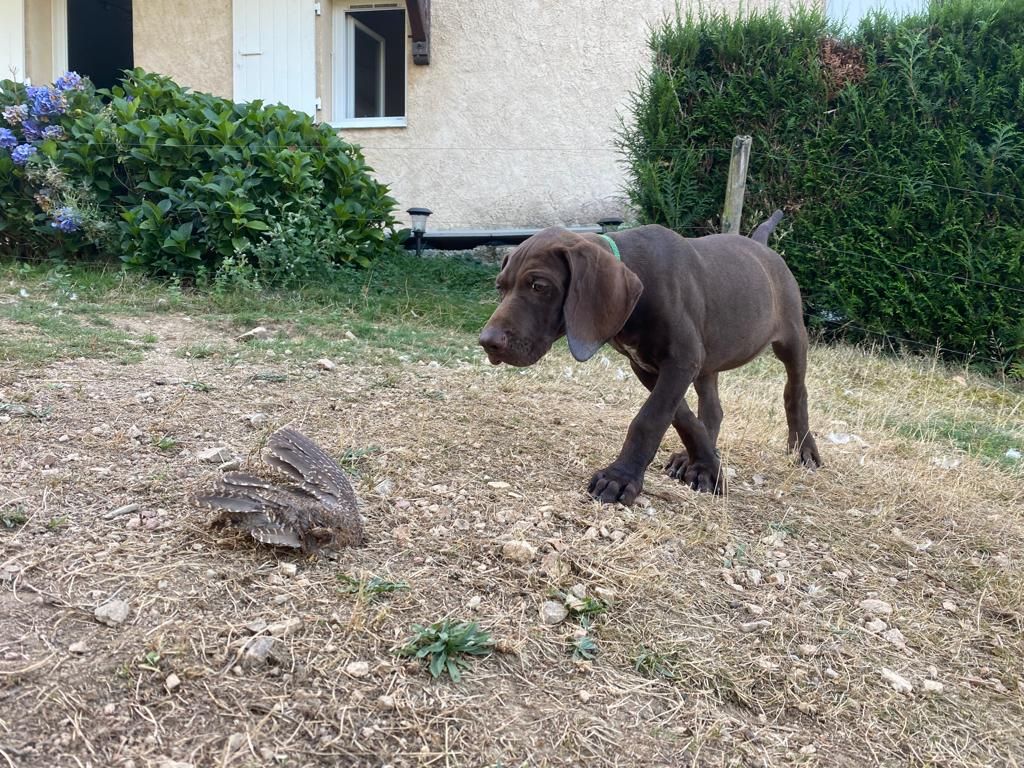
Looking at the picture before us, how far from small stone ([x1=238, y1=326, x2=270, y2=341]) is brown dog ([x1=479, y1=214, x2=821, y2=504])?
2848 millimetres

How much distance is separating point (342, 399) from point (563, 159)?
7.00m

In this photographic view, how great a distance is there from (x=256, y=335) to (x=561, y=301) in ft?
10.5

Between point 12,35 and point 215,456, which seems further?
point 12,35

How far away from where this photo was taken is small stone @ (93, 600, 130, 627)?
2.19m

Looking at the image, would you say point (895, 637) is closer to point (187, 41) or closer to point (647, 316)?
point (647, 316)

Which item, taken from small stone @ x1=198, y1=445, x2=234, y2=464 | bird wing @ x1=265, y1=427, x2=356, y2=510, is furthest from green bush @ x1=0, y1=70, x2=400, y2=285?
bird wing @ x1=265, y1=427, x2=356, y2=510

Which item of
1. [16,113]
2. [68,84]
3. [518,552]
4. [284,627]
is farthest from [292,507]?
[68,84]

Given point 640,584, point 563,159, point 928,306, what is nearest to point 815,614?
point 640,584

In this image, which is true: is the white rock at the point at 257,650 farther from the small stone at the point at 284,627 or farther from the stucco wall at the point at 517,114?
the stucco wall at the point at 517,114

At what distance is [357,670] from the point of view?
2150mm

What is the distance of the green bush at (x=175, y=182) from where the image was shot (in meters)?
7.25

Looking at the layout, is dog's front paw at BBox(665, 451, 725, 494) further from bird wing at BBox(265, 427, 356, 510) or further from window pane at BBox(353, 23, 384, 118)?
window pane at BBox(353, 23, 384, 118)

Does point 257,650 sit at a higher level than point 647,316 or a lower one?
lower

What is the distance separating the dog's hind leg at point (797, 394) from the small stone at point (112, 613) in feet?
10.5
